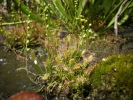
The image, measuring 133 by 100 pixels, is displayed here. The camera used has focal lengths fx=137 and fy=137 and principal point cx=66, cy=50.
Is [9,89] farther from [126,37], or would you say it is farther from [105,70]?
[126,37]

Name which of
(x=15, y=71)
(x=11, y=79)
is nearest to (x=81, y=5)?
(x=15, y=71)

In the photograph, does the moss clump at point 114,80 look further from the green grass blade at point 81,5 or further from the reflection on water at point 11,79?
the green grass blade at point 81,5

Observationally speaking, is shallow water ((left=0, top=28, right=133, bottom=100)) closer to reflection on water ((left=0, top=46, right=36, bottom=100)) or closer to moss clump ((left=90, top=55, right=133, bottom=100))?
reflection on water ((left=0, top=46, right=36, bottom=100))

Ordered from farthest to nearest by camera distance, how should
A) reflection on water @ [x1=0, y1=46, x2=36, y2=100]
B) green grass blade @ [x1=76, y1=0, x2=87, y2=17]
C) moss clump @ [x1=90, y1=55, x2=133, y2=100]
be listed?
green grass blade @ [x1=76, y1=0, x2=87, y2=17]
reflection on water @ [x1=0, y1=46, x2=36, y2=100]
moss clump @ [x1=90, y1=55, x2=133, y2=100]

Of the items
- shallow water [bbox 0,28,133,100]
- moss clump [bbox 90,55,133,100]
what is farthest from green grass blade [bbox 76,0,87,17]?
moss clump [bbox 90,55,133,100]

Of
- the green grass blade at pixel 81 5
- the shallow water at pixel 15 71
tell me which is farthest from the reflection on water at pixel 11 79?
the green grass blade at pixel 81 5

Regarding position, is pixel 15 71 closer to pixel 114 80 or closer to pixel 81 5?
pixel 114 80

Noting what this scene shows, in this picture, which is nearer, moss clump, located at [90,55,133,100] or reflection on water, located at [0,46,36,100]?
moss clump, located at [90,55,133,100]
